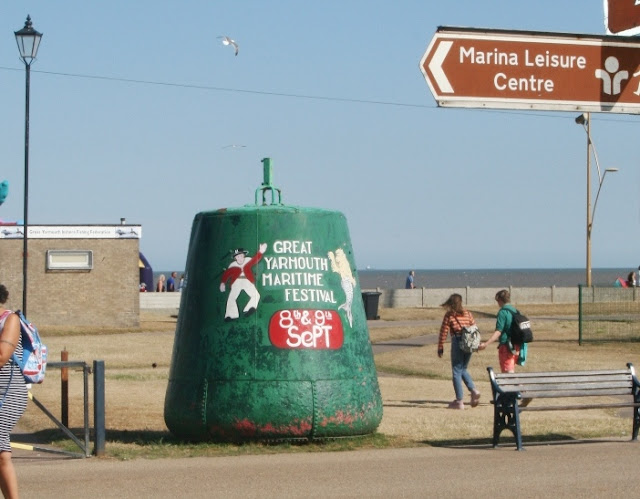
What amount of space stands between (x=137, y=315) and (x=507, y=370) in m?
23.5

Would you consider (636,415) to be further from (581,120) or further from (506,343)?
(581,120)

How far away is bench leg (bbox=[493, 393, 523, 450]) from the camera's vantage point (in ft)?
37.3

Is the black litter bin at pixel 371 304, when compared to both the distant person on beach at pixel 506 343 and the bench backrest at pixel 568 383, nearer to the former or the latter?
the distant person on beach at pixel 506 343

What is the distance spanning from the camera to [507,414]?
457 inches

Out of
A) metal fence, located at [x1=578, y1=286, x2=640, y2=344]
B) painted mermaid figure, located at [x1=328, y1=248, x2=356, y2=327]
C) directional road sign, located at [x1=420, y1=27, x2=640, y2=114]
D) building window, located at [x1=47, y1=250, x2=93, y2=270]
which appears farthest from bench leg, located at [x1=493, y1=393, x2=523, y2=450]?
building window, located at [x1=47, y1=250, x2=93, y2=270]

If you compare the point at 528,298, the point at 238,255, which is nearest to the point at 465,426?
the point at 238,255

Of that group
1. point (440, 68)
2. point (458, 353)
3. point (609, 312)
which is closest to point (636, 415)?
point (458, 353)

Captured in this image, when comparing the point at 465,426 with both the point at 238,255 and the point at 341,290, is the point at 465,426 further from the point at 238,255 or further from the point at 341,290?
the point at 238,255

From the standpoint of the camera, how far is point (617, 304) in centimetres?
3041

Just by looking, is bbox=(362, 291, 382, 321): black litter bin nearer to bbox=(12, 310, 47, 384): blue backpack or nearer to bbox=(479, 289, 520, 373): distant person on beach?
bbox=(479, 289, 520, 373): distant person on beach

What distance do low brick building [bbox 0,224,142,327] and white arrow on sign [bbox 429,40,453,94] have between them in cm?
2950

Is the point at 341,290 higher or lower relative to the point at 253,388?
higher

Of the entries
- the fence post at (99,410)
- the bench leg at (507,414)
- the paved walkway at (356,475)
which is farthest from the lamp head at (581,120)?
the fence post at (99,410)

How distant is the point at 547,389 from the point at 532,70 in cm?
470
